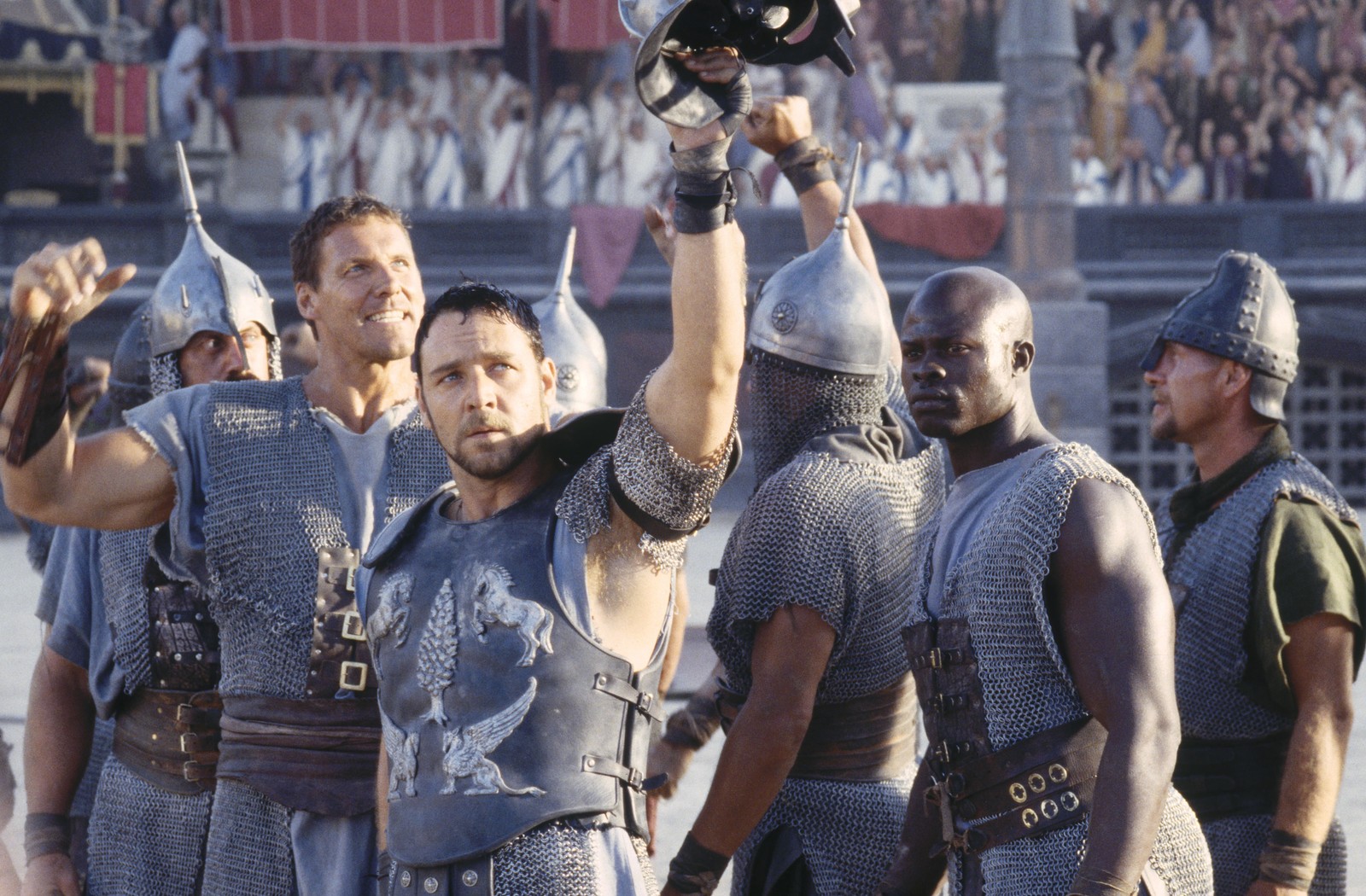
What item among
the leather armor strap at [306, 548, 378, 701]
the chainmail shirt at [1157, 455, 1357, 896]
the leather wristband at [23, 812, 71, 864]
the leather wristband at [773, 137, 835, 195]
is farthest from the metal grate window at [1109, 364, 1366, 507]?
the leather armor strap at [306, 548, 378, 701]

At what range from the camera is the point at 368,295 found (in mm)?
2984

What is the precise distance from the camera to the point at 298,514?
2.90 metres

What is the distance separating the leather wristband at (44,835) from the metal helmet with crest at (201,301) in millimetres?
987

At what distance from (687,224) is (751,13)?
267 millimetres

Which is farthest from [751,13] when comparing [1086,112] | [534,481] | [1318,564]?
[1086,112]

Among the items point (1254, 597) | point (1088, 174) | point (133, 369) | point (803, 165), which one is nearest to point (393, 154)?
point (1088, 174)

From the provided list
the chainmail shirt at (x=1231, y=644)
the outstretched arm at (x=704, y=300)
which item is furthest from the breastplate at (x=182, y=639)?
the chainmail shirt at (x=1231, y=644)

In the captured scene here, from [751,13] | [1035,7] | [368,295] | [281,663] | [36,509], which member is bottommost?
[281,663]

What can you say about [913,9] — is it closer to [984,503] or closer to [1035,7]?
[1035,7]

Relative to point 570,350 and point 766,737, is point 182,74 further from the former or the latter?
point 766,737

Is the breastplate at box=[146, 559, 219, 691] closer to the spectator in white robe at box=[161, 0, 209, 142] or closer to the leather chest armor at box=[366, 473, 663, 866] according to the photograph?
the leather chest armor at box=[366, 473, 663, 866]

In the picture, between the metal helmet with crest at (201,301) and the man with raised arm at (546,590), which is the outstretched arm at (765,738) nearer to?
the man with raised arm at (546,590)

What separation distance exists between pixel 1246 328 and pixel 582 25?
1422 centimetres

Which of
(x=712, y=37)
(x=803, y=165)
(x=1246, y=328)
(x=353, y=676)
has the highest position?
Answer: (x=712, y=37)
